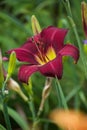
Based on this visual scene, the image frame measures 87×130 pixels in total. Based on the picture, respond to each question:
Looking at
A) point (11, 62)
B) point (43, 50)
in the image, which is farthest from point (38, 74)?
point (11, 62)

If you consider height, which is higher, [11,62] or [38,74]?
[11,62]

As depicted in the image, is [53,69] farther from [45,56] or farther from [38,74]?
[38,74]

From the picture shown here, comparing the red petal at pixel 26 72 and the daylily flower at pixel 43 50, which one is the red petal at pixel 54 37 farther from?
the red petal at pixel 26 72

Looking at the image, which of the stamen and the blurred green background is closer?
the stamen

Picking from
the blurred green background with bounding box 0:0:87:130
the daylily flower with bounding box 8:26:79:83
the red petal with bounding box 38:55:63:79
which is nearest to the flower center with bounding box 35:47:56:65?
the daylily flower with bounding box 8:26:79:83

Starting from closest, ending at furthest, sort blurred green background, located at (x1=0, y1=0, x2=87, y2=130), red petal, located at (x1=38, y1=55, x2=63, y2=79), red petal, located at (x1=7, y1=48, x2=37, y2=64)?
red petal, located at (x1=38, y1=55, x2=63, y2=79) < red petal, located at (x1=7, y1=48, x2=37, y2=64) < blurred green background, located at (x1=0, y1=0, x2=87, y2=130)

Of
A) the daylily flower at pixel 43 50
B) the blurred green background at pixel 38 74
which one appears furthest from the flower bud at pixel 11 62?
the blurred green background at pixel 38 74

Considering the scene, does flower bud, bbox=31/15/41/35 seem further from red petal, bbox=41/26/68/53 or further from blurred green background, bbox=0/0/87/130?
blurred green background, bbox=0/0/87/130

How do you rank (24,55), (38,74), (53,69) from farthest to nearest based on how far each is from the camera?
1. (38,74)
2. (24,55)
3. (53,69)
